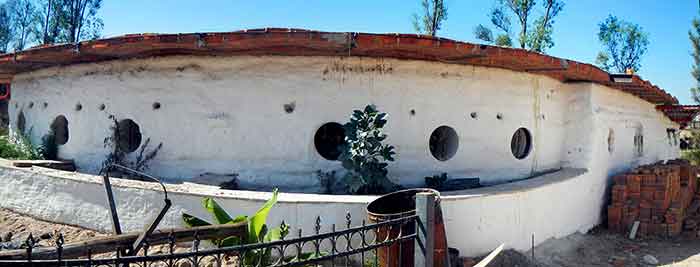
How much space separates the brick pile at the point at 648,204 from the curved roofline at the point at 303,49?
1.99m

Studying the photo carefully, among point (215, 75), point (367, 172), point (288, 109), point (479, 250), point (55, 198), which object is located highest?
point (215, 75)

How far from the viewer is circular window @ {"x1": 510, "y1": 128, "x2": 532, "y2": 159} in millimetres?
7297

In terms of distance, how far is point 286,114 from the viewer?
5926 mm

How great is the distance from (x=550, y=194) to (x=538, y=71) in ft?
6.57

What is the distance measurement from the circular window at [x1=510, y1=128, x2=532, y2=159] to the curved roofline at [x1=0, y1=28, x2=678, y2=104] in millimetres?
1048

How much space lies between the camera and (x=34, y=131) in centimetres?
812

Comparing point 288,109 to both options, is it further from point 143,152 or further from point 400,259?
point 400,259

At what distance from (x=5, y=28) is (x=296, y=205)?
27.1 meters

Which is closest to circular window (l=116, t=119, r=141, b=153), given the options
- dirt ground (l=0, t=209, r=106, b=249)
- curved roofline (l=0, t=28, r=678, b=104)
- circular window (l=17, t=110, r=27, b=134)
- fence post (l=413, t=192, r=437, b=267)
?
curved roofline (l=0, t=28, r=678, b=104)

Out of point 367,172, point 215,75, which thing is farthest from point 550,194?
point 215,75

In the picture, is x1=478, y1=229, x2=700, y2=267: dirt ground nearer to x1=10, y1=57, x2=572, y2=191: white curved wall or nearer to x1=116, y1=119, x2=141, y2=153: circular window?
x1=10, y1=57, x2=572, y2=191: white curved wall

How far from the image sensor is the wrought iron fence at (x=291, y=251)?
2.24 m

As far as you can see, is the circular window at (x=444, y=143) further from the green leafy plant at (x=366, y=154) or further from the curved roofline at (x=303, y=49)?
the green leafy plant at (x=366, y=154)

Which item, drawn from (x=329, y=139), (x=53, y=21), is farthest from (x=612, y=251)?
(x=53, y=21)
